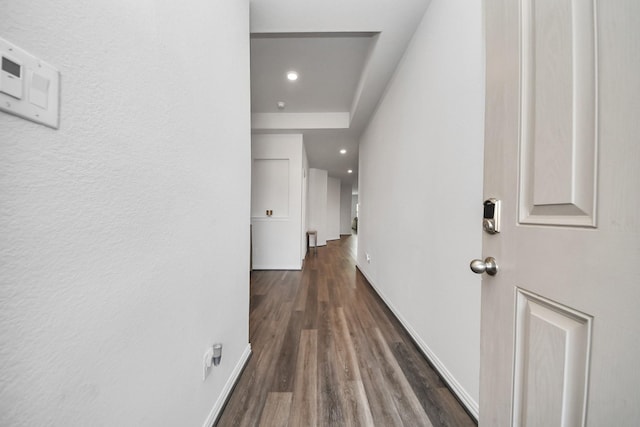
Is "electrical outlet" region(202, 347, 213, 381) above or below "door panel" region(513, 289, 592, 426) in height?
below

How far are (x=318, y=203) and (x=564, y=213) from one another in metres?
6.75

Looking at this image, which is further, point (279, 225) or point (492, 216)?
point (279, 225)

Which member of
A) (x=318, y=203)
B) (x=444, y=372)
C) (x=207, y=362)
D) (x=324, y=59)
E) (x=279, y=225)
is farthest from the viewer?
(x=318, y=203)

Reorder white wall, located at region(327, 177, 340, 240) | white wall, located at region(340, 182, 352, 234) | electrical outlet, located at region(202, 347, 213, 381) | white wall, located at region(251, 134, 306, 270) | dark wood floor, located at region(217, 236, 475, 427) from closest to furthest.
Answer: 1. electrical outlet, located at region(202, 347, 213, 381)
2. dark wood floor, located at region(217, 236, 475, 427)
3. white wall, located at region(251, 134, 306, 270)
4. white wall, located at region(327, 177, 340, 240)
5. white wall, located at region(340, 182, 352, 234)

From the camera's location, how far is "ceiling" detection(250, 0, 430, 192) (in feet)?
5.28

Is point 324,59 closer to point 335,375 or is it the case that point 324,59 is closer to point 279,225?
point 279,225

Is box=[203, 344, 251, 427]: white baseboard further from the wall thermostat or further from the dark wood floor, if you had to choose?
the wall thermostat

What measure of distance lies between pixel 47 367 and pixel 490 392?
1.10m

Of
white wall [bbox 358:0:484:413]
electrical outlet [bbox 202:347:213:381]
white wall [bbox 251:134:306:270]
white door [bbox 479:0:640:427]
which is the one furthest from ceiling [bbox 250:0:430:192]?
electrical outlet [bbox 202:347:213:381]

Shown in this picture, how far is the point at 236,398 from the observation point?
1.21 metres

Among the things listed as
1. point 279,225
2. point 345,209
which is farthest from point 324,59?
point 345,209

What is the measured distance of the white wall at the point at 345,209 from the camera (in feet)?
34.8

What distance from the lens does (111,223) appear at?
1.75 ft

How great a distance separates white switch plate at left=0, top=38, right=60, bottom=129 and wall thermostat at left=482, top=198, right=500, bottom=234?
1.08 meters
